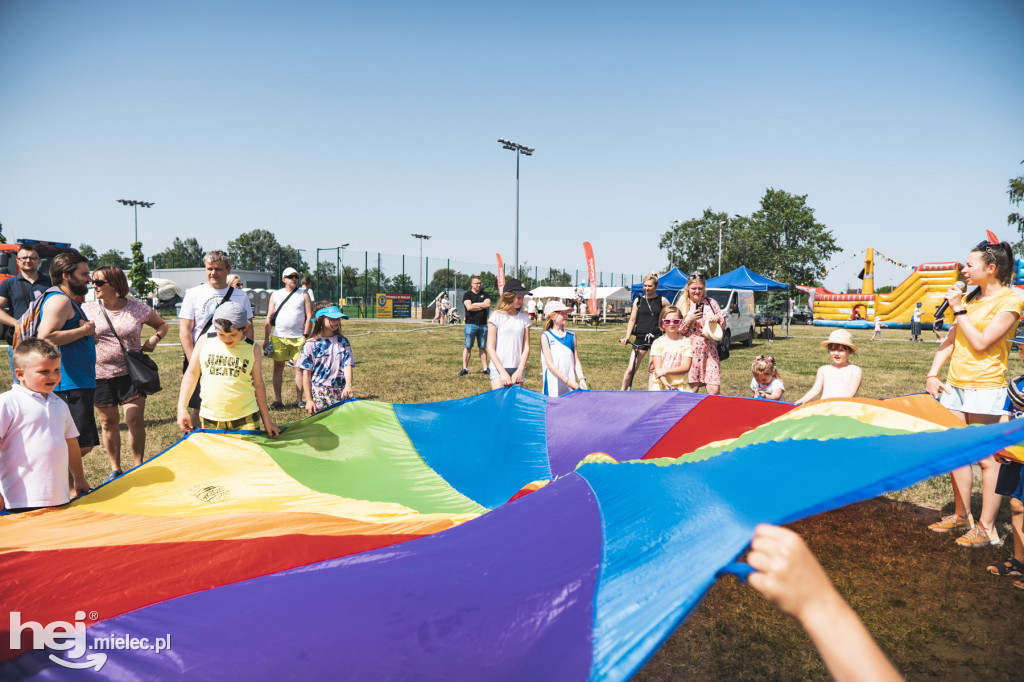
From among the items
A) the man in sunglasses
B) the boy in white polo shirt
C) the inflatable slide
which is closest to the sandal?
the boy in white polo shirt

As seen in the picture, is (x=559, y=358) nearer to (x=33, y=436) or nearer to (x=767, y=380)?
(x=767, y=380)

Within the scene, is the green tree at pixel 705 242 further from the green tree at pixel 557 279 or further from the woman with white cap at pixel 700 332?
the woman with white cap at pixel 700 332

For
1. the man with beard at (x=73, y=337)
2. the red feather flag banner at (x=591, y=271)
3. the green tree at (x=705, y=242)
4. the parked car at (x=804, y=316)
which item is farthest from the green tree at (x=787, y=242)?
the man with beard at (x=73, y=337)

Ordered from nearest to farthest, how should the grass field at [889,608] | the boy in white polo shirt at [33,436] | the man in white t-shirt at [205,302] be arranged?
1. the grass field at [889,608]
2. the boy in white polo shirt at [33,436]
3. the man in white t-shirt at [205,302]

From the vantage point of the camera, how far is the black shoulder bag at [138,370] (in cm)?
439

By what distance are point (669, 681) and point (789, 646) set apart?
2.20 feet

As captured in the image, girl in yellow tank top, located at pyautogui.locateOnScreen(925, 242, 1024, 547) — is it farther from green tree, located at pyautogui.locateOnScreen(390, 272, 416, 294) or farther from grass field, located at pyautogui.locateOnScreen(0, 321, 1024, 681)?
green tree, located at pyautogui.locateOnScreen(390, 272, 416, 294)

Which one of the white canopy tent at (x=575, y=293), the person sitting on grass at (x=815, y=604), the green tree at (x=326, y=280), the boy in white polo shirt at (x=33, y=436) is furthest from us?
the white canopy tent at (x=575, y=293)

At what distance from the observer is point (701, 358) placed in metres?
5.74

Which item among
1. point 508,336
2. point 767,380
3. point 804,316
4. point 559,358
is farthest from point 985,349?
point 804,316

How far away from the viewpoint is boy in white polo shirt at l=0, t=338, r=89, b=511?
9.04 ft

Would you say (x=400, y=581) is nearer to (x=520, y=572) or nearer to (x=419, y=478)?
(x=520, y=572)

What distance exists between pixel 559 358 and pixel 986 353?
9.67 ft

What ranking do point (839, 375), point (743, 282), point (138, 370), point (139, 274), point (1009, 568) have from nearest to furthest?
1. point (1009, 568)
2. point (839, 375)
3. point (138, 370)
4. point (743, 282)
5. point (139, 274)
